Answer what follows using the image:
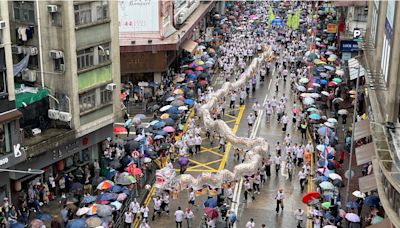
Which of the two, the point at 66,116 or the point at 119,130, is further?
the point at 119,130

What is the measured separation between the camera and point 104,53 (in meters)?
34.8

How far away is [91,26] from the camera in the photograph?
3372cm

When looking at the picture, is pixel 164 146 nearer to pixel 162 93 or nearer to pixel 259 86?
pixel 162 93

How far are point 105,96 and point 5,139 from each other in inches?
294

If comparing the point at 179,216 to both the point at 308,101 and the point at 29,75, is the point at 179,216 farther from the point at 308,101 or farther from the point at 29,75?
the point at 308,101

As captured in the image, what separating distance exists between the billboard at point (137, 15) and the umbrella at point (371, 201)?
2619 cm

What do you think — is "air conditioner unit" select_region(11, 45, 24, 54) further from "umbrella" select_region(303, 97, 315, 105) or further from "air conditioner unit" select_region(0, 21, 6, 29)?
"umbrella" select_region(303, 97, 315, 105)

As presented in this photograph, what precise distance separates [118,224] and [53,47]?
9.45 metres

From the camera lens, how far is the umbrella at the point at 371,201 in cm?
2969

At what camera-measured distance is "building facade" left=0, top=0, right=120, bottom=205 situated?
32062 mm

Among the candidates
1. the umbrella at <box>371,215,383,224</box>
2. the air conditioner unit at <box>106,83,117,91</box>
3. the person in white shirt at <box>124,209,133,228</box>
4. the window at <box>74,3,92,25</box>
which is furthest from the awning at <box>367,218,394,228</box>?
the window at <box>74,3,92,25</box>

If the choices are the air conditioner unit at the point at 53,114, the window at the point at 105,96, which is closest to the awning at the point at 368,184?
the window at the point at 105,96

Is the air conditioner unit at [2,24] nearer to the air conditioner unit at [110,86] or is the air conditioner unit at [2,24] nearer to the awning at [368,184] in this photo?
the air conditioner unit at [110,86]

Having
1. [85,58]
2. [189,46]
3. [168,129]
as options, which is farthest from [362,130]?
[189,46]
